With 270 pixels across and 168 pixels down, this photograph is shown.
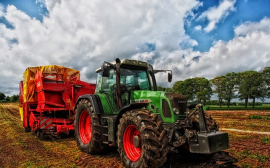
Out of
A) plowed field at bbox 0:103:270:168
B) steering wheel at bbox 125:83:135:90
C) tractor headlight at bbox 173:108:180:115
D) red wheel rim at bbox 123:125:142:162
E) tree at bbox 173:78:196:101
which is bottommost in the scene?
plowed field at bbox 0:103:270:168

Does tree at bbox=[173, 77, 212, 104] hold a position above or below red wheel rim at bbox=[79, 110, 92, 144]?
above

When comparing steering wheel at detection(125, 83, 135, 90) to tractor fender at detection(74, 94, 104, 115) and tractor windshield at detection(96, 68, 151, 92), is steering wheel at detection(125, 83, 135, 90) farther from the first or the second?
tractor fender at detection(74, 94, 104, 115)

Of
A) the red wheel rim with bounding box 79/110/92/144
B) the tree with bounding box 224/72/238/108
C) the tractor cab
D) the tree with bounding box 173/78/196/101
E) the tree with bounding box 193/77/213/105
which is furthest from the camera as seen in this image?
the tree with bounding box 173/78/196/101

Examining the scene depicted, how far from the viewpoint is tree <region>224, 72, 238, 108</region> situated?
169 ft

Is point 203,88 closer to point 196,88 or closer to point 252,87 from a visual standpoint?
point 196,88

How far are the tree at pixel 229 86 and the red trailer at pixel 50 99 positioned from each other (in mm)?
50511

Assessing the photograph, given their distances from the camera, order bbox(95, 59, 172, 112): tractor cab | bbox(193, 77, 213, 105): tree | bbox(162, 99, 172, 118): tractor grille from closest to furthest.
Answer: bbox(162, 99, 172, 118): tractor grille < bbox(95, 59, 172, 112): tractor cab < bbox(193, 77, 213, 105): tree

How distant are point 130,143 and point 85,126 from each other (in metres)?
2.82

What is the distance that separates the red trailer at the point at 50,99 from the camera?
327 inches

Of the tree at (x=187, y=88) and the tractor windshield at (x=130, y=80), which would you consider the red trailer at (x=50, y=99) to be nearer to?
the tractor windshield at (x=130, y=80)

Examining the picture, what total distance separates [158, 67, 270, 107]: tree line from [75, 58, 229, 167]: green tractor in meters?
38.6

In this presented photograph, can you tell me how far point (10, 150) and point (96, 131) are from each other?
3.40 metres

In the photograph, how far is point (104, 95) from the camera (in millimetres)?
6297

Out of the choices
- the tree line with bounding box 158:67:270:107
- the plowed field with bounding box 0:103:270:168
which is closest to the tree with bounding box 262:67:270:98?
the tree line with bounding box 158:67:270:107
